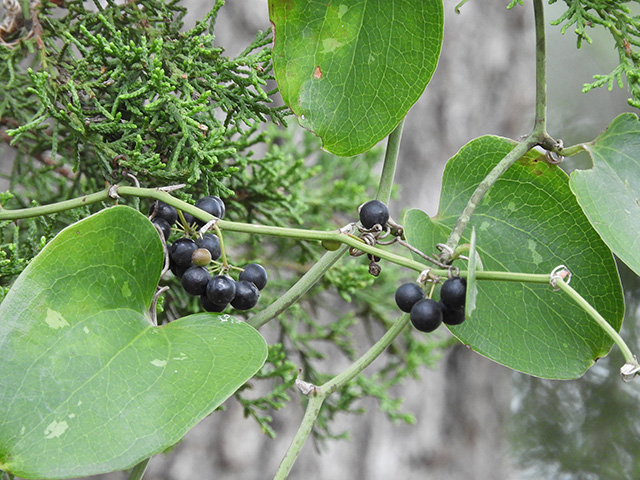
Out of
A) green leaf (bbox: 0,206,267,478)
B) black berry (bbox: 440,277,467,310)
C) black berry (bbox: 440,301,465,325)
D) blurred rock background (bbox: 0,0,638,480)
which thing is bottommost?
blurred rock background (bbox: 0,0,638,480)

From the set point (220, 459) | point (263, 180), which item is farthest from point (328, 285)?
point (220, 459)

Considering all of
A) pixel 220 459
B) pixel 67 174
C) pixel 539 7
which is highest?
pixel 539 7

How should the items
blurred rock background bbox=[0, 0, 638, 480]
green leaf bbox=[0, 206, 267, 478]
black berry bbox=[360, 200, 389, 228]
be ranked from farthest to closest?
1. blurred rock background bbox=[0, 0, 638, 480]
2. black berry bbox=[360, 200, 389, 228]
3. green leaf bbox=[0, 206, 267, 478]

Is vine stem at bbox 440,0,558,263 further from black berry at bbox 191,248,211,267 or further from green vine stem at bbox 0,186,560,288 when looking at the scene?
black berry at bbox 191,248,211,267

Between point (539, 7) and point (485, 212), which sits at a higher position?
point (539, 7)

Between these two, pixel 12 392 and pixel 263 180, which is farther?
pixel 263 180

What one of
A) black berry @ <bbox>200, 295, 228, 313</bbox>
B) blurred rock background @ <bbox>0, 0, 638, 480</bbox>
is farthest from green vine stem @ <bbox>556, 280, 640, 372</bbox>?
blurred rock background @ <bbox>0, 0, 638, 480</bbox>

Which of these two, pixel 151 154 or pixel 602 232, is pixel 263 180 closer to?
pixel 151 154
